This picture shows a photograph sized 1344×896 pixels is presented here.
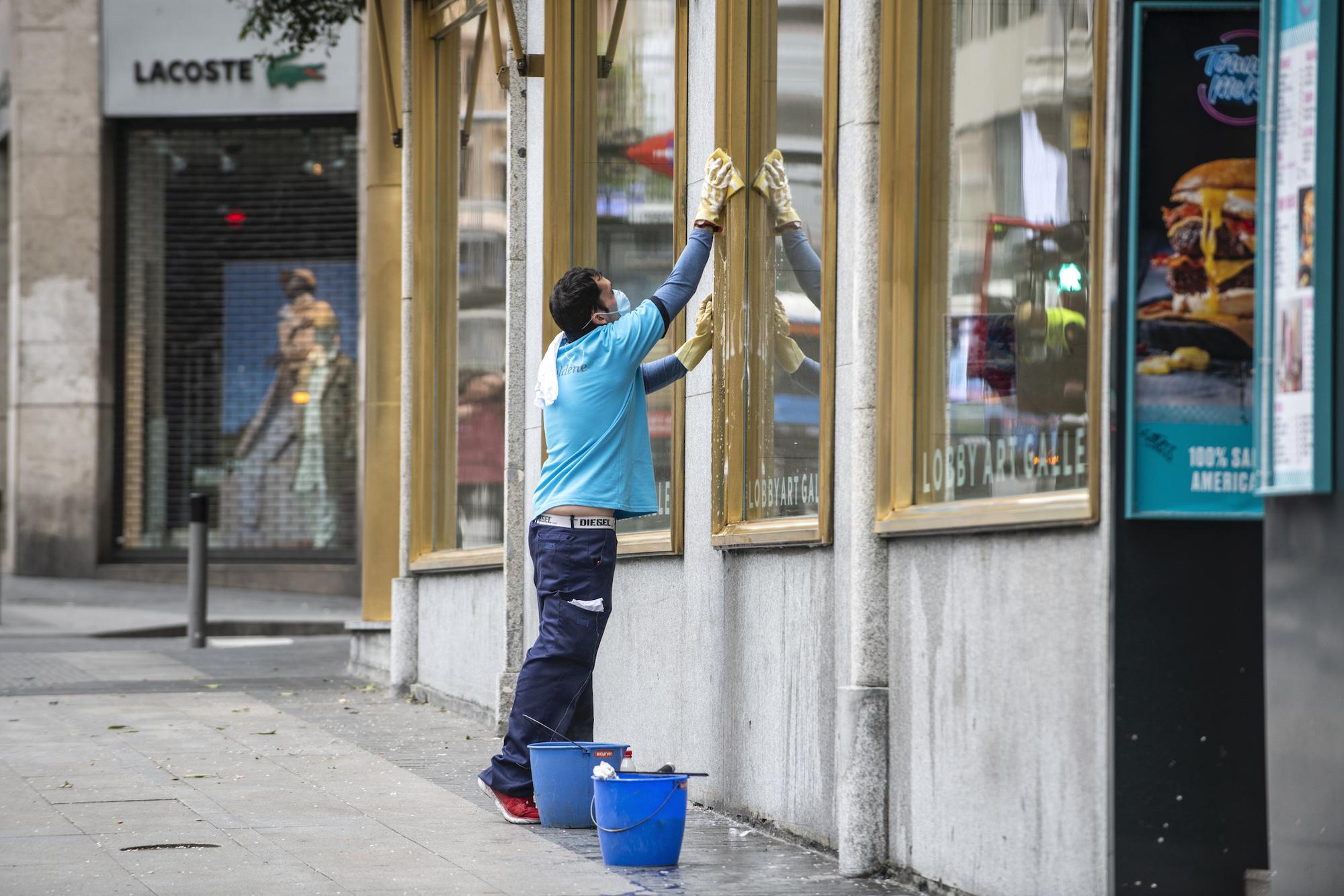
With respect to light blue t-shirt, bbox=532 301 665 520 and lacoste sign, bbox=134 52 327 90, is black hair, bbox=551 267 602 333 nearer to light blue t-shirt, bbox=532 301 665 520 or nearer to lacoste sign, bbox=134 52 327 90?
light blue t-shirt, bbox=532 301 665 520

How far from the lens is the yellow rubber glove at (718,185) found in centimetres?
730

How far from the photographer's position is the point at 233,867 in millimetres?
6090

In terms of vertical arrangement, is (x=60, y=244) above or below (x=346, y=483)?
above

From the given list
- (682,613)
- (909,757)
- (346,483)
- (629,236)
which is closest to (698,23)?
(629,236)

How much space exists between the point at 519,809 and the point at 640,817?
1.07m

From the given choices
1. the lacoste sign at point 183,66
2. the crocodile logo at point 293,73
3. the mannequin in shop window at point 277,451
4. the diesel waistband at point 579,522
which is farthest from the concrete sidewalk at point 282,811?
the lacoste sign at point 183,66

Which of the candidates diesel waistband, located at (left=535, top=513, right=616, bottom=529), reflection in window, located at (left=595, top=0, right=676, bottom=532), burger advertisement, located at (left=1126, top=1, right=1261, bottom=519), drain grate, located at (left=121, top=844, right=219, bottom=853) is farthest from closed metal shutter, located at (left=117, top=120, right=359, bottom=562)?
burger advertisement, located at (left=1126, top=1, right=1261, bottom=519)

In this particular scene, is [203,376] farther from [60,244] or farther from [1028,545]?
[1028,545]

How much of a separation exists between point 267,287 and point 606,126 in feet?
45.2

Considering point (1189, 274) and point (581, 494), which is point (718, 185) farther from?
point (1189, 274)

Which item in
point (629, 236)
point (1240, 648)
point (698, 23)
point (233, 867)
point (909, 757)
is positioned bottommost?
point (233, 867)

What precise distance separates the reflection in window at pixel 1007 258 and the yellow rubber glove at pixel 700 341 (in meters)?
1.50

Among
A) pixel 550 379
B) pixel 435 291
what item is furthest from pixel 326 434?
pixel 550 379

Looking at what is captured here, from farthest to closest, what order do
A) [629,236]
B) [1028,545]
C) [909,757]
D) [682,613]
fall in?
[629,236], [682,613], [909,757], [1028,545]
